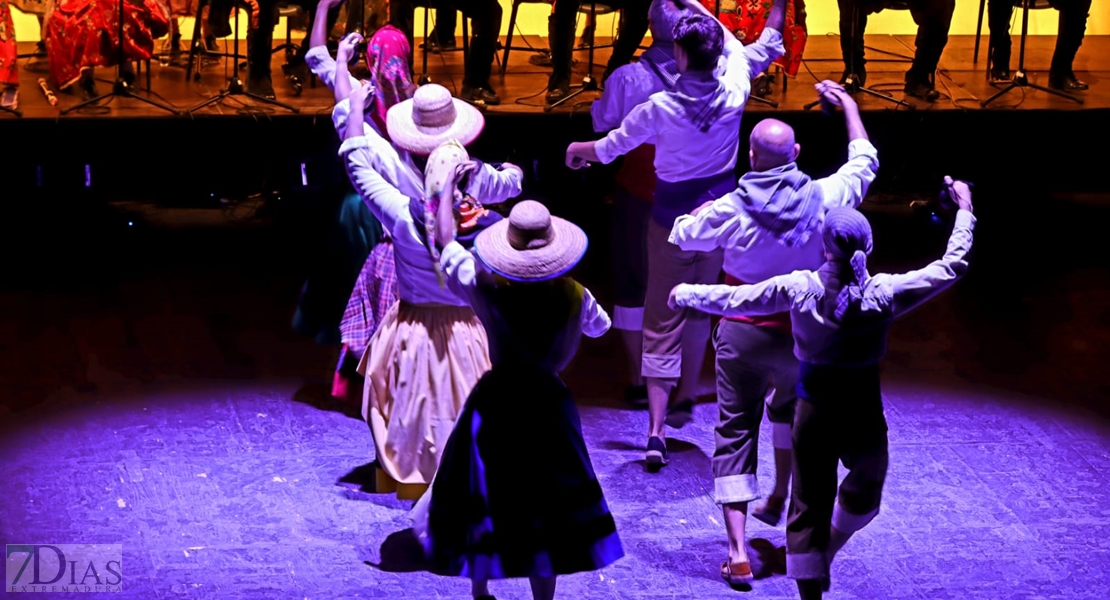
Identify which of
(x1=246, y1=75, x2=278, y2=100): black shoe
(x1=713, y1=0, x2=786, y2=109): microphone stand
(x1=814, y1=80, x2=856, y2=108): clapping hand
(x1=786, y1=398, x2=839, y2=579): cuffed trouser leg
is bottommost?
(x1=786, y1=398, x2=839, y2=579): cuffed trouser leg

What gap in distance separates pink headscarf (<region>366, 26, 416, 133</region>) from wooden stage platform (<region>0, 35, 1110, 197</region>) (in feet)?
4.63

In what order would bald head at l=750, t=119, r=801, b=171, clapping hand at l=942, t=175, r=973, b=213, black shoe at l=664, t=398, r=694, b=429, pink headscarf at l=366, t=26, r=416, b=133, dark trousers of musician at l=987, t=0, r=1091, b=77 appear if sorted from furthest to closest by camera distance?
1. dark trousers of musician at l=987, t=0, r=1091, b=77
2. black shoe at l=664, t=398, r=694, b=429
3. pink headscarf at l=366, t=26, r=416, b=133
4. bald head at l=750, t=119, r=801, b=171
5. clapping hand at l=942, t=175, r=973, b=213

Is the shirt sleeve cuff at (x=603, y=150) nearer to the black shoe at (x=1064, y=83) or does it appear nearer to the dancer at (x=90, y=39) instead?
the dancer at (x=90, y=39)

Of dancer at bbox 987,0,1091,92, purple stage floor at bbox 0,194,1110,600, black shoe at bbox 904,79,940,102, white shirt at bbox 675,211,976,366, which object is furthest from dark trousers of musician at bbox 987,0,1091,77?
white shirt at bbox 675,211,976,366

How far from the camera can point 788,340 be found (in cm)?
454

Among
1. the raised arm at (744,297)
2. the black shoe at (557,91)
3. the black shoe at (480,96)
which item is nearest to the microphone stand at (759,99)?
the black shoe at (557,91)

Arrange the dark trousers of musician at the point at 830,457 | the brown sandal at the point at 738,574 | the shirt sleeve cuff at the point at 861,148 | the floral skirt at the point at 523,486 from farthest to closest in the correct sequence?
1. the shirt sleeve cuff at the point at 861,148
2. the brown sandal at the point at 738,574
3. the dark trousers of musician at the point at 830,457
4. the floral skirt at the point at 523,486

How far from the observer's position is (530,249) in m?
3.92

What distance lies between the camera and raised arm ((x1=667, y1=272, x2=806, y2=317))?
4180mm

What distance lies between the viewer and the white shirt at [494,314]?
397cm

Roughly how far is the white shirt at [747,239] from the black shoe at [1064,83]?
146 inches

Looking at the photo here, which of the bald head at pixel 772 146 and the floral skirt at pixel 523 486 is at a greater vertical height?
the bald head at pixel 772 146

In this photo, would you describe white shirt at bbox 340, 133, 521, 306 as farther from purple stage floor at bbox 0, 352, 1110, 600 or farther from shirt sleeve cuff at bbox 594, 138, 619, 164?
purple stage floor at bbox 0, 352, 1110, 600

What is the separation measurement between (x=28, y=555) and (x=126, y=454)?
29.8 inches
